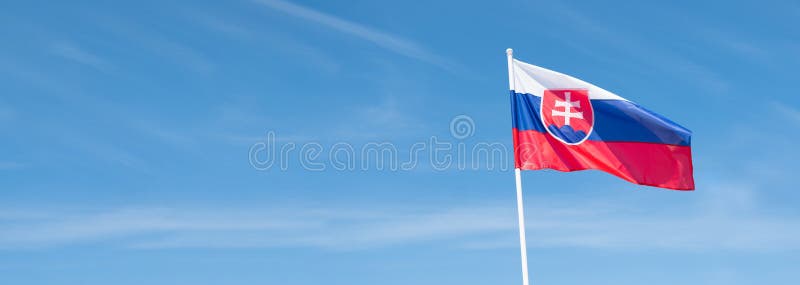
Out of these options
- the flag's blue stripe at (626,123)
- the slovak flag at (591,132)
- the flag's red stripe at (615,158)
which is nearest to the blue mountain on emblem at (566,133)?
the slovak flag at (591,132)

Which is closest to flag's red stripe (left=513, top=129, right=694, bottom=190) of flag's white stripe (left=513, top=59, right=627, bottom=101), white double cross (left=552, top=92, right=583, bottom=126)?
white double cross (left=552, top=92, right=583, bottom=126)

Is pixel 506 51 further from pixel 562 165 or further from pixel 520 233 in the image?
pixel 520 233

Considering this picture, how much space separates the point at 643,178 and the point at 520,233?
546 centimetres

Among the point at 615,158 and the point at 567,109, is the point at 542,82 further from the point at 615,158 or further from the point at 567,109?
the point at 615,158

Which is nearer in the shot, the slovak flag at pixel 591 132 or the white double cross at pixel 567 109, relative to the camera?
the slovak flag at pixel 591 132

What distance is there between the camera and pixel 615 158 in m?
34.8

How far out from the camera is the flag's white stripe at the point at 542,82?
1372 inches

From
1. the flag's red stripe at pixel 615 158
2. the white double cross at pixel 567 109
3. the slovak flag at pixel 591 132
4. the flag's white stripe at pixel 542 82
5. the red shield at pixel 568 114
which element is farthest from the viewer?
the flag's white stripe at pixel 542 82

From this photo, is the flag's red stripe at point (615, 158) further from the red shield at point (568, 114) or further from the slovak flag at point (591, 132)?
the red shield at point (568, 114)

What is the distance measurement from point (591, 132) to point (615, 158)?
3.99ft

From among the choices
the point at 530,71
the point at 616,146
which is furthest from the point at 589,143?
the point at 530,71

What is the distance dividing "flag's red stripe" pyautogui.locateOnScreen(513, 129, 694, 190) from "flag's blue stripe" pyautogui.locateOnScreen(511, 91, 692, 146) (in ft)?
0.81

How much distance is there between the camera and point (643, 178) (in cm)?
3506

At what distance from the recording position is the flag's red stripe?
1336 inches
